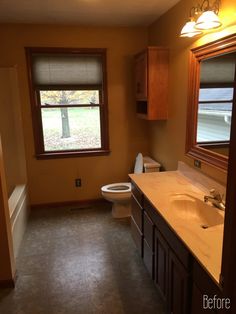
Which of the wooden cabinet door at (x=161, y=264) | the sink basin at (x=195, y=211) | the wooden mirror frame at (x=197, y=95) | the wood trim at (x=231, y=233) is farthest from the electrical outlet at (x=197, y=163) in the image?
the wood trim at (x=231, y=233)

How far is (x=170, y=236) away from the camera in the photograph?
1647mm

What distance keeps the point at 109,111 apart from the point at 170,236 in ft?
7.74

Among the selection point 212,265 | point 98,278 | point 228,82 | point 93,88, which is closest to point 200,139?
point 228,82

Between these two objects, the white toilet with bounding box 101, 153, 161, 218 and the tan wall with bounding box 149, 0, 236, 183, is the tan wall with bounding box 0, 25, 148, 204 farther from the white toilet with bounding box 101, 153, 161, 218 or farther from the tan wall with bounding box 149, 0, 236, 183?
the tan wall with bounding box 149, 0, 236, 183

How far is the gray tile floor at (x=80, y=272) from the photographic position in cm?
199

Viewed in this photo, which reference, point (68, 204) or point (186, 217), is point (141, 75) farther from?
point (68, 204)

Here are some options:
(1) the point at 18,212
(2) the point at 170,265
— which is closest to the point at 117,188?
(1) the point at 18,212

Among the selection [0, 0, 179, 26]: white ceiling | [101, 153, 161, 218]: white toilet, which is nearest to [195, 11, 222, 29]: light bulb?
[0, 0, 179, 26]: white ceiling

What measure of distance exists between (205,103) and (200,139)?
1.06 ft

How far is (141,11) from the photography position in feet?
9.43

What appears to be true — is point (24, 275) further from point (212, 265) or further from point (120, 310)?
point (212, 265)

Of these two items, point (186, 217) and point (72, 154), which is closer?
point (186, 217)

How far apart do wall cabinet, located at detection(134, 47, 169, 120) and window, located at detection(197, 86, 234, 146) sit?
730 millimetres

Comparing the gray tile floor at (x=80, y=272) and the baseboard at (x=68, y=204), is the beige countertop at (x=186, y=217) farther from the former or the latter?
the baseboard at (x=68, y=204)
